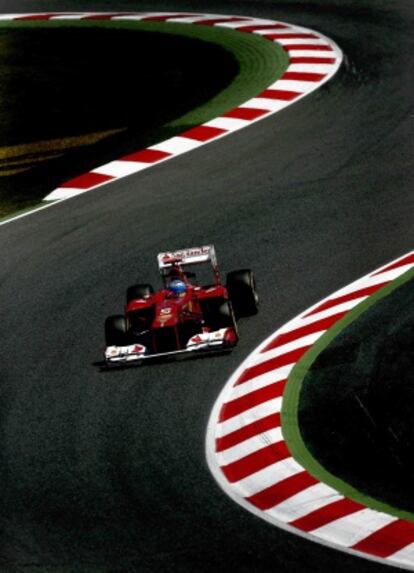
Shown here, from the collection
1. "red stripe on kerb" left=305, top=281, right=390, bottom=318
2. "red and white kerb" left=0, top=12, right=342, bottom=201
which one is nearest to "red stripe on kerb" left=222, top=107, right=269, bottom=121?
"red and white kerb" left=0, top=12, right=342, bottom=201

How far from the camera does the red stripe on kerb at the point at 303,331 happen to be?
1777 cm

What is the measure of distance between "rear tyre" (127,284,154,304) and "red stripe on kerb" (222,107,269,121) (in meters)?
7.57

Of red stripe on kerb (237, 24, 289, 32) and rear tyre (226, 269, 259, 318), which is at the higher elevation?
red stripe on kerb (237, 24, 289, 32)

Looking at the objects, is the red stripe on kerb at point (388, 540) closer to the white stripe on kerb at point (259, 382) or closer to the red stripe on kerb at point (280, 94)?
the white stripe on kerb at point (259, 382)

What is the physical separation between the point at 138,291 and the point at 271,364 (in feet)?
7.45

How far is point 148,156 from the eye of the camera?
2453 cm

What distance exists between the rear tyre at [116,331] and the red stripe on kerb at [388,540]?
5540 mm

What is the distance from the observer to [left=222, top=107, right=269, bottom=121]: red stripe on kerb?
25500 millimetres

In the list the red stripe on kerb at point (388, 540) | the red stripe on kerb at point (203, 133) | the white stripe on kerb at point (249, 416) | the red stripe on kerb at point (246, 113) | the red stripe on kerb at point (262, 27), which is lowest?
the white stripe on kerb at point (249, 416)

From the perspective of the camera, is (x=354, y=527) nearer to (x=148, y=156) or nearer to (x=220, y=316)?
(x=220, y=316)

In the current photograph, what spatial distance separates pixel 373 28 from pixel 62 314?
1305cm

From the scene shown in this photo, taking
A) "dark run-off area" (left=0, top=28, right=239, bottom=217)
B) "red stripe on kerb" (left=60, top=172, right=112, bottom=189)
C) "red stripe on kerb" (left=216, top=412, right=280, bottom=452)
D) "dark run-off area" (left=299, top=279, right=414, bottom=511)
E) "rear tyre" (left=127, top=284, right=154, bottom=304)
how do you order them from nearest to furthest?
"dark run-off area" (left=299, top=279, right=414, bottom=511) → "red stripe on kerb" (left=216, top=412, right=280, bottom=452) → "rear tyre" (left=127, top=284, right=154, bottom=304) → "red stripe on kerb" (left=60, top=172, right=112, bottom=189) → "dark run-off area" (left=0, top=28, right=239, bottom=217)

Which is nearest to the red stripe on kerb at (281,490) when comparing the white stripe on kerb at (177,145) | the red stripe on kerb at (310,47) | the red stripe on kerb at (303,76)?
the white stripe on kerb at (177,145)

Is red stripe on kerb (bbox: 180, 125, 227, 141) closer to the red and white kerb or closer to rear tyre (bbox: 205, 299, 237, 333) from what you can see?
the red and white kerb
